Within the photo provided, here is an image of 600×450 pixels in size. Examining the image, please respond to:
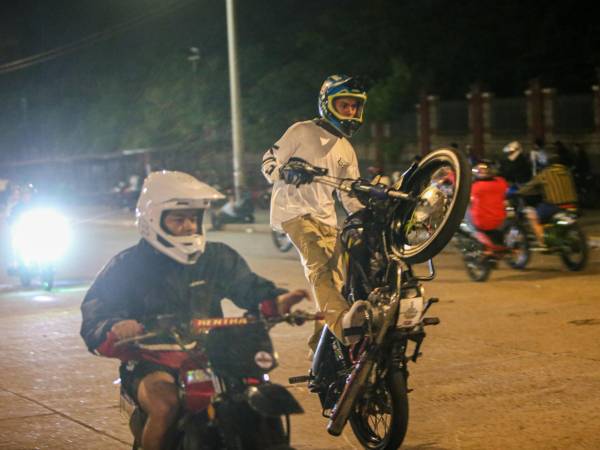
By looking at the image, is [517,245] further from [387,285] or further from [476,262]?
[387,285]

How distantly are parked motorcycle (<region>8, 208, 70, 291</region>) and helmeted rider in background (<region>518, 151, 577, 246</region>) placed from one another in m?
6.74

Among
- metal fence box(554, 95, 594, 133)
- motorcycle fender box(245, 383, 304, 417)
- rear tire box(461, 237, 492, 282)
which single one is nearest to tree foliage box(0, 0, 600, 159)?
metal fence box(554, 95, 594, 133)

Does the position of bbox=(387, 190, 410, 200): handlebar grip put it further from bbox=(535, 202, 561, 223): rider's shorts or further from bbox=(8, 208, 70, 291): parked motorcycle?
bbox=(8, 208, 70, 291): parked motorcycle

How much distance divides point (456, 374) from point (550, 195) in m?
7.13

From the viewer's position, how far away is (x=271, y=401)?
4.14 meters

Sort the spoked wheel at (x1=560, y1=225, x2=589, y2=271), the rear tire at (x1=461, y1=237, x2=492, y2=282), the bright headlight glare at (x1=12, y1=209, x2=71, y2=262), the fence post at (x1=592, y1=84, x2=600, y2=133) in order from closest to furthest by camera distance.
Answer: the rear tire at (x1=461, y1=237, x2=492, y2=282) < the spoked wheel at (x1=560, y1=225, x2=589, y2=271) < the bright headlight glare at (x1=12, y1=209, x2=71, y2=262) < the fence post at (x1=592, y1=84, x2=600, y2=133)

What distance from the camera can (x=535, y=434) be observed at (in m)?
6.42

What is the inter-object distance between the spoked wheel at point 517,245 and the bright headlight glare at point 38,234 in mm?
6381

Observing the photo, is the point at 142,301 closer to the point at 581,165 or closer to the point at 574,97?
the point at 581,165

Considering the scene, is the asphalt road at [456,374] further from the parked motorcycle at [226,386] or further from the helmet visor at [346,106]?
the parked motorcycle at [226,386]

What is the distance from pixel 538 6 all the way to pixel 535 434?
123 feet

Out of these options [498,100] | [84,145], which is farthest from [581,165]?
[84,145]

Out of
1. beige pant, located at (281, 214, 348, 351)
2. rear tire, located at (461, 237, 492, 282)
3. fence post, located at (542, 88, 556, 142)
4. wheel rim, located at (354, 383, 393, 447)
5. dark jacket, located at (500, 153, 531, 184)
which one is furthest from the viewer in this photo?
fence post, located at (542, 88, 556, 142)

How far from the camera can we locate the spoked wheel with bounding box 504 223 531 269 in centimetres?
1462
